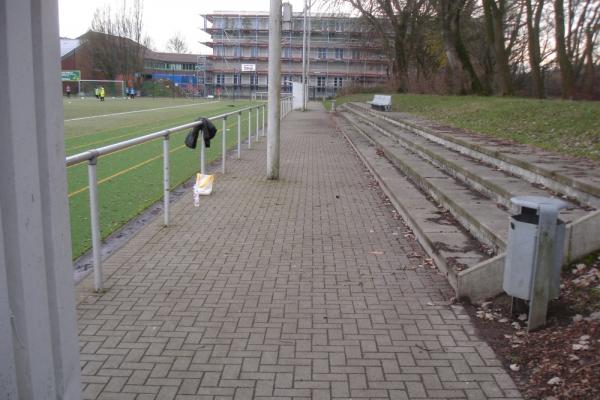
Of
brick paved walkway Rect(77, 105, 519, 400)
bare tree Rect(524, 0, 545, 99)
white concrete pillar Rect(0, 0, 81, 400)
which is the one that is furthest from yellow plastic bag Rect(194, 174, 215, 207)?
bare tree Rect(524, 0, 545, 99)

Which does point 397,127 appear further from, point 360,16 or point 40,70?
point 360,16

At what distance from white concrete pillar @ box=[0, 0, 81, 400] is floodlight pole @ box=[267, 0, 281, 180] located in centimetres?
897

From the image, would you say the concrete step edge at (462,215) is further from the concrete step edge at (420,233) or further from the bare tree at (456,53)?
the bare tree at (456,53)

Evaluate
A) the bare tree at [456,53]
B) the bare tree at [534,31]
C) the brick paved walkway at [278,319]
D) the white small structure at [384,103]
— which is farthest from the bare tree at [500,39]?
the brick paved walkway at [278,319]

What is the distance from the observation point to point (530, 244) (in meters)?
3.98

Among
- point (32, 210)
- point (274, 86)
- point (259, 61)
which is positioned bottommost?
point (32, 210)

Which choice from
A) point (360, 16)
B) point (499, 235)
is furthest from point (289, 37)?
point (499, 235)

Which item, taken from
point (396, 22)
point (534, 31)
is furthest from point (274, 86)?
point (396, 22)

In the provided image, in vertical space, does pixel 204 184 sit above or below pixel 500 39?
below

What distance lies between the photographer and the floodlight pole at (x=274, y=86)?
1060cm

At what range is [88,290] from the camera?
5156 mm

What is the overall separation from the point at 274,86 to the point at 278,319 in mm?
7096

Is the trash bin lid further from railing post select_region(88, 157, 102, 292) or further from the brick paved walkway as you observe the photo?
railing post select_region(88, 157, 102, 292)

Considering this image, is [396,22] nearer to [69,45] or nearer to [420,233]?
[420,233]
